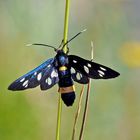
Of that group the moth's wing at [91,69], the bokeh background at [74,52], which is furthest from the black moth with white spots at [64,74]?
the bokeh background at [74,52]

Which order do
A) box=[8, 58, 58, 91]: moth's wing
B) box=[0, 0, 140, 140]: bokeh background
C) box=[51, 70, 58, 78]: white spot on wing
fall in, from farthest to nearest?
box=[0, 0, 140, 140]: bokeh background, box=[51, 70, 58, 78]: white spot on wing, box=[8, 58, 58, 91]: moth's wing

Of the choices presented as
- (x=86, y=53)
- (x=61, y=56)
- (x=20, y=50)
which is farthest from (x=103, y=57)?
(x=61, y=56)

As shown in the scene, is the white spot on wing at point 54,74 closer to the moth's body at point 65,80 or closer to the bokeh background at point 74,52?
the moth's body at point 65,80

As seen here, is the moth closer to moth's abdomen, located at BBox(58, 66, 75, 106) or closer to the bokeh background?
moth's abdomen, located at BBox(58, 66, 75, 106)

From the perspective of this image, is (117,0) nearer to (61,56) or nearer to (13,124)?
(13,124)

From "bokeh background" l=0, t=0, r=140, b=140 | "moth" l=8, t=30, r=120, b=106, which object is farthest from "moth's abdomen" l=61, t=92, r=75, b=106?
"bokeh background" l=0, t=0, r=140, b=140

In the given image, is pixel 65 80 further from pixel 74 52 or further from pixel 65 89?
pixel 74 52

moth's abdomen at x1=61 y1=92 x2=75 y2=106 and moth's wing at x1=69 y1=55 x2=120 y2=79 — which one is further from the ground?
moth's wing at x1=69 y1=55 x2=120 y2=79

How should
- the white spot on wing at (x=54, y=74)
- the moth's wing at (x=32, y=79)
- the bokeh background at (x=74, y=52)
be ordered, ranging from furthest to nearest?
the bokeh background at (x=74, y=52)
the white spot on wing at (x=54, y=74)
the moth's wing at (x=32, y=79)
